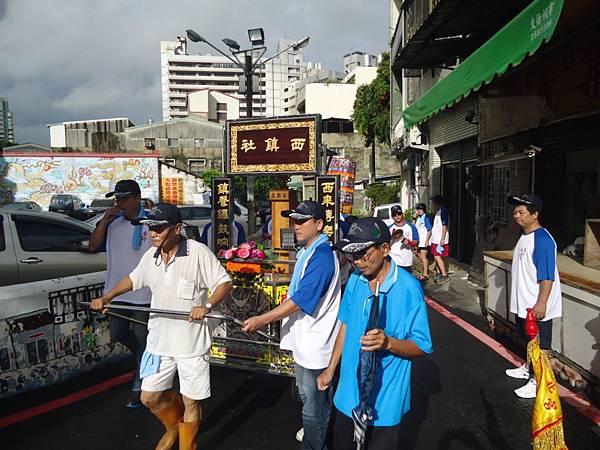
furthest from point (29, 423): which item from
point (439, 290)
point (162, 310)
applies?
point (439, 290)

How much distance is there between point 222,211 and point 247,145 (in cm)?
94

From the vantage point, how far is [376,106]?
2788 centimetres

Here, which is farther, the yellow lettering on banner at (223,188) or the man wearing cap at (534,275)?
the yellow lettering on banner at (223,188)

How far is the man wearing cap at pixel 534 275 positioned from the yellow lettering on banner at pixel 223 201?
10.4 feet

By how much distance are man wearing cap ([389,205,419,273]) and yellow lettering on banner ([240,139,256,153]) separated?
3.20 metres

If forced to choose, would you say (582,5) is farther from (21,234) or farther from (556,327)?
(21,234)

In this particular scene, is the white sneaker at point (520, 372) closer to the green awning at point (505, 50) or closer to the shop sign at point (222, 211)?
the green awning at point (505, 50)

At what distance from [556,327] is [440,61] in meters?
9.81

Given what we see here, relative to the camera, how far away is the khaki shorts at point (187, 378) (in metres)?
3.12

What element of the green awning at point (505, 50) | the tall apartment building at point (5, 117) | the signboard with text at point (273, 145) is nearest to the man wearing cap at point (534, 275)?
the green awning at point (505, 50)

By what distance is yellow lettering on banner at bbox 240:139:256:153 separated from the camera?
210 inches

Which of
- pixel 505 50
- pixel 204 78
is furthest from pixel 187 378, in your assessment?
pixel 204 78

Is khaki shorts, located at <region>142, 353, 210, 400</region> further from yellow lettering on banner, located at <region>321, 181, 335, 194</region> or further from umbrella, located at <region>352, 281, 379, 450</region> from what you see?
yellow lettering on banner, located at <region>321, 181, 335, 194</region>

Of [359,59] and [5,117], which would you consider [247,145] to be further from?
[5,117]
